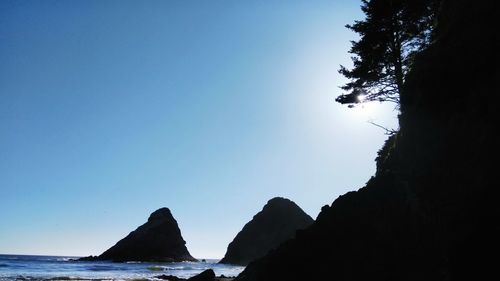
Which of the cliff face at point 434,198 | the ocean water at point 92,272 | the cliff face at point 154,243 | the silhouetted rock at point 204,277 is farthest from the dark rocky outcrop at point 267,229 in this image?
the cliff face at point 434,198

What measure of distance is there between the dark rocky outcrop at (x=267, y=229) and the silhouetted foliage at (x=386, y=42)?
88965mm

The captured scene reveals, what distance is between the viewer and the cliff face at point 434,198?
10.6 m

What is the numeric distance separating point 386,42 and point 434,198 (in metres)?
13.1

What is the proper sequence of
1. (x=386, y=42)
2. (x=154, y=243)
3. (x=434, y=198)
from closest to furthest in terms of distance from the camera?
(x=434, y=198) < (x=386, y=42) < (x=154, y=243)

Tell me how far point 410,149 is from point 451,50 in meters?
4.02

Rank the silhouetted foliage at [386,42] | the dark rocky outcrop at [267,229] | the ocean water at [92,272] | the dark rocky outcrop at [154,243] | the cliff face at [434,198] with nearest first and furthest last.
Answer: the cliff face at [434,198]
the silhouetted foliage at [386,42]
the ocean water at [92,272]
the dark rocky outcrop at [154,243]
the dark rocky outcrop at [267,229]

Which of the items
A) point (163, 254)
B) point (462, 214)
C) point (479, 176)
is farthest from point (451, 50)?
point (163, 254)

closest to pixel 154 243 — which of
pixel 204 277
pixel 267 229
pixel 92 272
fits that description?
pixel 267 229

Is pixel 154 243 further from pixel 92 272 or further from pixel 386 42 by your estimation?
pixel 386 42

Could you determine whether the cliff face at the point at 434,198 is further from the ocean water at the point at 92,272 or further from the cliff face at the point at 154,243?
the cliff face at the point at 154,243

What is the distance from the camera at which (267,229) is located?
112875 mm

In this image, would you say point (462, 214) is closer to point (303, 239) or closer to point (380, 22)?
point (303, 239)

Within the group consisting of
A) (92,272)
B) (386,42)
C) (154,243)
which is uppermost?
(386,42)

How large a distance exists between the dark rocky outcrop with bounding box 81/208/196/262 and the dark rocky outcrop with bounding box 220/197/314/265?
16600 millimetres
